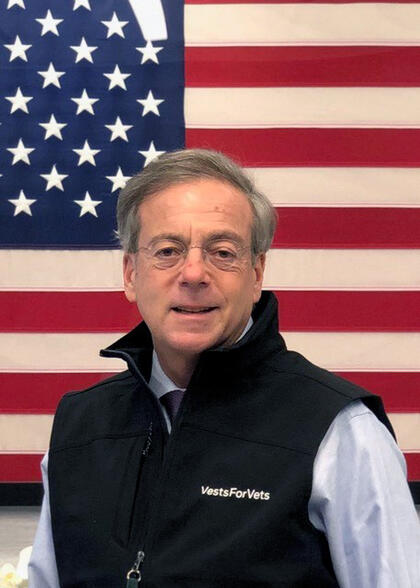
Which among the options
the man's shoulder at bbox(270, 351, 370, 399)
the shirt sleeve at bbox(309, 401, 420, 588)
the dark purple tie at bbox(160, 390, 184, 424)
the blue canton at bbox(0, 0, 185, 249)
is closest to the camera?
the shirt sleeve at bbox(309, 401, 420, 588)

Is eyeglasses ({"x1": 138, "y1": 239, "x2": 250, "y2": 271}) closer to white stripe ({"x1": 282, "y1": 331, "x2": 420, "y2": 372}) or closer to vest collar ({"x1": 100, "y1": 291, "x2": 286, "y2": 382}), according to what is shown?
vest collar ({"x1": 100, "y1": 291, "x2": 286, "y2": 382})

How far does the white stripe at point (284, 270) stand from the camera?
2.84 m

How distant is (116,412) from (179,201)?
32cm

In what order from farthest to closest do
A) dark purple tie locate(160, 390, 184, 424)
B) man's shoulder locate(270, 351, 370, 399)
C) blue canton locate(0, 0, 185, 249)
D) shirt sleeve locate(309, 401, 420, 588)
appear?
blue canton locate(0, 0, 185, 249) < dark purple tie locate(160, 390, 184, 424) < man's shoulder locate(270, 351, 370, 399) < shirt sleeve locate(309, 401, 420, 588)

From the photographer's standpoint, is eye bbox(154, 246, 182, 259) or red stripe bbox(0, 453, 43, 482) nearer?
eye bbox(154, 246, 182, 259)

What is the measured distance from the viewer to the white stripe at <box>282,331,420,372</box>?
2.89 meters

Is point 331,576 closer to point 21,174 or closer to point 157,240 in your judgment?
point 157,240

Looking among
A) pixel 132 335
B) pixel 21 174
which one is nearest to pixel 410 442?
pixel 21 174

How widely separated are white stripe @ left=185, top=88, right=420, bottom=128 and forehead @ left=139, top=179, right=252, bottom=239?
5.06 feet

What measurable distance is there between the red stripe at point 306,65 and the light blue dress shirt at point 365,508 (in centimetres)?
180

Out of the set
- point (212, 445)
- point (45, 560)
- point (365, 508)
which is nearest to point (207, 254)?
point (212, 445)

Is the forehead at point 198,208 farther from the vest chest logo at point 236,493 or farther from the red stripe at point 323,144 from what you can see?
the red stripe at point 323,144

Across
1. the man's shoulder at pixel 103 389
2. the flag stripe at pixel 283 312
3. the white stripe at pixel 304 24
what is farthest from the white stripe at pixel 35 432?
the man's shoulder at pixel 103 389

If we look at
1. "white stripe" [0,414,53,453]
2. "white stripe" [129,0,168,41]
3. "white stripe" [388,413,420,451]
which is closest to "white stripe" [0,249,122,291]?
"white stripe" [0,414,53,453]
